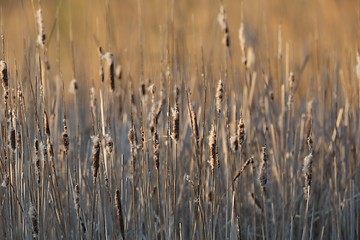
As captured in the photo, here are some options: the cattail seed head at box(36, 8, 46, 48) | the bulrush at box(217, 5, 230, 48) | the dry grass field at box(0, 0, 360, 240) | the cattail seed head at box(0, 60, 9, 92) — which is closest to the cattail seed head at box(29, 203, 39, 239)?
the dry grass field at box(0, 0, 360, 240)

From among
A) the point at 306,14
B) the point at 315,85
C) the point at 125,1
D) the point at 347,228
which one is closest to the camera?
the point at 347,228

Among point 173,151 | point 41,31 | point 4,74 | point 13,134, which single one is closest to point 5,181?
point 13,134

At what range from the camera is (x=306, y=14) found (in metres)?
7.39

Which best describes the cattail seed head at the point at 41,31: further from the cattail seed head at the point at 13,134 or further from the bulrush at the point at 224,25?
the bulrush at the point at 224,25

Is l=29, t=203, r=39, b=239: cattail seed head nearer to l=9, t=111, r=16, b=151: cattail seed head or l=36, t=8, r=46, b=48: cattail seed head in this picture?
l=9, t=111, r=16, b=151: cattail seed head

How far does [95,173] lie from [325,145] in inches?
58.7

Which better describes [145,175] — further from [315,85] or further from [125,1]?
[125,1]

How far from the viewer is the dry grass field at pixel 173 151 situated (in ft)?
7.04

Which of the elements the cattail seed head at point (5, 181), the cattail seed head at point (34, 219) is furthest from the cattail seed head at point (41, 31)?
the cattail seed head at point (34, 219)

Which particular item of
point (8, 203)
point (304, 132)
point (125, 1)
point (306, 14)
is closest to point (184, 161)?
point (304, 132)

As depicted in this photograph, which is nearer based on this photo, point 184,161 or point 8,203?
point 8,203

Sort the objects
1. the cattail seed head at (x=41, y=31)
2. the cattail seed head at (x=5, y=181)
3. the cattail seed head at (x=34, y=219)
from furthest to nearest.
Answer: the cattail seed head at (x=41, y=31), the cattail seed head at (x=5, y=181), the cattail seed head at (x=34, y=219)

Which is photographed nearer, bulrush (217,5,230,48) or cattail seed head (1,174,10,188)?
cattail seed head (1,174,10,188)

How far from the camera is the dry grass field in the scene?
7.04 ft
